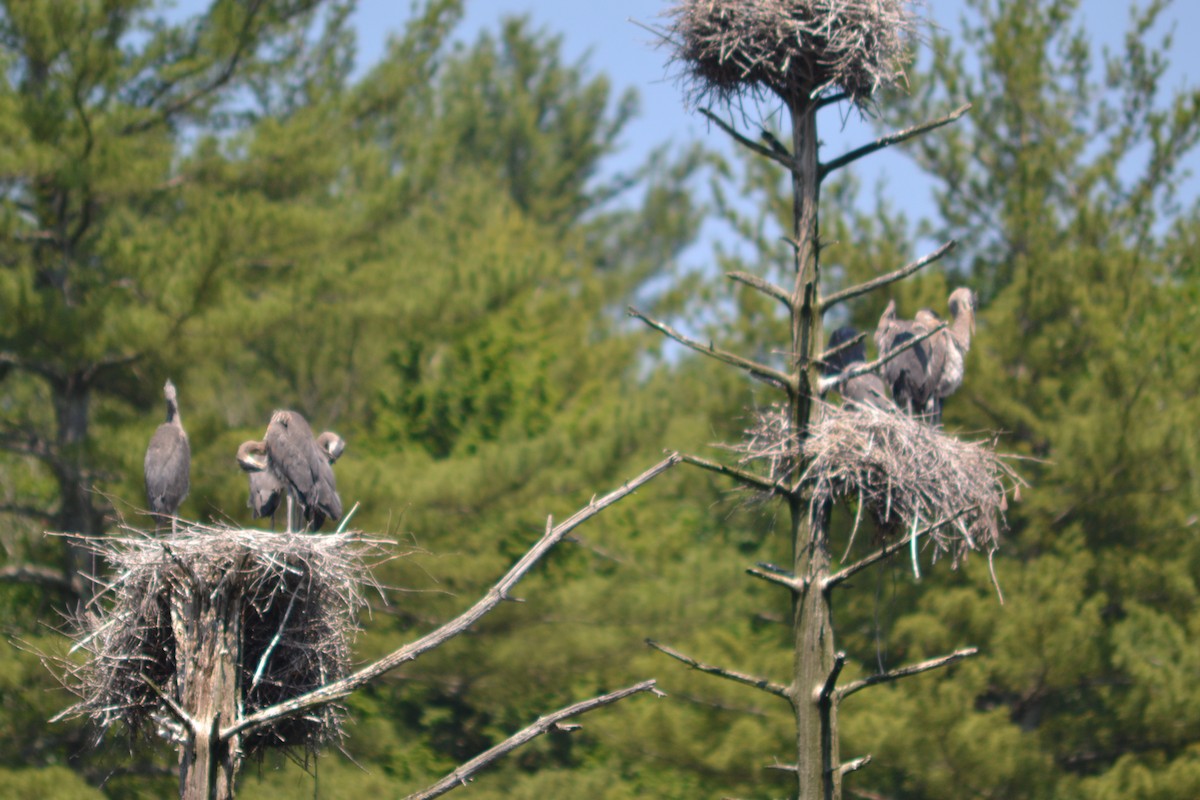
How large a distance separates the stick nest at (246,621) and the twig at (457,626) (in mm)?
Result: 583

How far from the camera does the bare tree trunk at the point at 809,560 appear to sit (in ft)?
21.2

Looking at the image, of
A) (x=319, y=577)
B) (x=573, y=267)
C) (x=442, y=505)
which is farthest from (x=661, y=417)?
(x=319, y=577)

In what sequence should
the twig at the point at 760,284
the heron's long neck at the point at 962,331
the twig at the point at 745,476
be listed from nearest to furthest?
the twig at the point at 745,476 < the twig at the point at 760,284 < the heron's long neck at the point at 962,331

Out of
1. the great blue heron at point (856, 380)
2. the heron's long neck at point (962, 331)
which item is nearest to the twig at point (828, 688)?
the great blue heron at point (856, 380)

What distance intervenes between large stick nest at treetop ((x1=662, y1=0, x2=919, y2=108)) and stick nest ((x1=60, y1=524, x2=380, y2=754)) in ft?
9.69

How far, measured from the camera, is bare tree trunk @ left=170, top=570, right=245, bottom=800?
6000 millimetres

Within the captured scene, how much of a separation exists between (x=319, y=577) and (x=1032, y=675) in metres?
9.11

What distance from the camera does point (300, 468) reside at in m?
9.64

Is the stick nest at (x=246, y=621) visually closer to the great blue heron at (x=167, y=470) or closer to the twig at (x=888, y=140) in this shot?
the twig at (x=888, y=140)

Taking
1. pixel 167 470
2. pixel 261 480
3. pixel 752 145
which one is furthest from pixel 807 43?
pixel 167 470

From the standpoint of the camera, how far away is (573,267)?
81.0 ft

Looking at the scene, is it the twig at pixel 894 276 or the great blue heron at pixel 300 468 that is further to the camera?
the great blue heron at pixel 300 468

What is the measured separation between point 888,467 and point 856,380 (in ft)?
8.54

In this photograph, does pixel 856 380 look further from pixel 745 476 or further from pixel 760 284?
pixel 745 476
